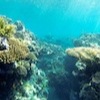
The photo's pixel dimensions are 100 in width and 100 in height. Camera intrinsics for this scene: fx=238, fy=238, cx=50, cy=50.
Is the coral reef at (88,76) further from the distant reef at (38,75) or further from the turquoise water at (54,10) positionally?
the turquoise water at (54,10)

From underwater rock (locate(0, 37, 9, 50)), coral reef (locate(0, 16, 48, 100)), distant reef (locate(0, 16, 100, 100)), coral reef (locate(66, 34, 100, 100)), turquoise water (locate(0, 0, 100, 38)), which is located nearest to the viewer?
underwater rock (locate(0, 37, 9, 50))

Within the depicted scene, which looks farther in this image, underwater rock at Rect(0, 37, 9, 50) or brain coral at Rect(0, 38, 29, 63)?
brain coral at Rect(0, 38, 29, 63)

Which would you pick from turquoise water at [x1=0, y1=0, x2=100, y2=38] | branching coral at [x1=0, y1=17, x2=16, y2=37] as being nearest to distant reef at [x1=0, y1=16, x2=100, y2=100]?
branching coral at [x1=0, y1=17, x2=16, y2=37]

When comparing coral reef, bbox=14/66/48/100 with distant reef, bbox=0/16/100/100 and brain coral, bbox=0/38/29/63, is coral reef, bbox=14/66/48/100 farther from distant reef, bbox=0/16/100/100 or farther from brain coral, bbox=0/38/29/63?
brain coral, bbox=0/38/29/63

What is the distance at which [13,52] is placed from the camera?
686 centimetres

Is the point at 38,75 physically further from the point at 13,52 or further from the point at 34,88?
the point at 13,52

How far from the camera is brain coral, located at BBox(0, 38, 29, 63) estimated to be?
253 inches

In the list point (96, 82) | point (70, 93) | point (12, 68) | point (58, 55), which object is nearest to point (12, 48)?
point (12, 68)

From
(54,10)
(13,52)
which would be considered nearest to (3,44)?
(13,52)

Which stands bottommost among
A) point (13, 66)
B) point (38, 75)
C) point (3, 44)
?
point (13, 66)

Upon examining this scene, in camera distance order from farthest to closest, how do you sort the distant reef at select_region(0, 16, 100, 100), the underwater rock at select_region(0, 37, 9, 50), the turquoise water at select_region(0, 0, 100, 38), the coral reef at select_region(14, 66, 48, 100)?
the turquoise water at select_region(0, 0, 100, 38) < the coral reef at select_region(14, 66, 48, 100) < the distant reef at select_region(0, 16, 100, 100) < the underwater rock at select_region(0, 37, 9, 50)

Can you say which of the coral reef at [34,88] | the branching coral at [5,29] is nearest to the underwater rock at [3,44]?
the branching coral at [5,29]

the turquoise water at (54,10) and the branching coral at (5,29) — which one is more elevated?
the turquoise water at (54,10)

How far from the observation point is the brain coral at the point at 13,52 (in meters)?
6.43
